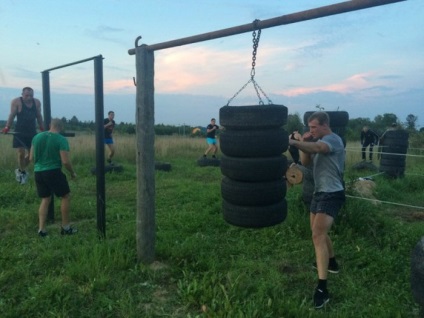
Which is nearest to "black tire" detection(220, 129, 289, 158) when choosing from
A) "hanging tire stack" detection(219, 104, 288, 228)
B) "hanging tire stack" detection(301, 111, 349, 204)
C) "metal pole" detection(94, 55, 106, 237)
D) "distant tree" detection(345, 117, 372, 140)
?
"hanging tire stack" detection(219, 104, 288, 228)

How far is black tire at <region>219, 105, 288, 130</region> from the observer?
398 cm

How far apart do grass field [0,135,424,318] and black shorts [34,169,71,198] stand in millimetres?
600

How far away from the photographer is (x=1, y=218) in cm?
621

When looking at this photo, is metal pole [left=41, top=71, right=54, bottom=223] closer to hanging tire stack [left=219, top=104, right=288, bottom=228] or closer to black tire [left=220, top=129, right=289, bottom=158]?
hanging tire stack [left=219, top=104, right=288, bottom=228]

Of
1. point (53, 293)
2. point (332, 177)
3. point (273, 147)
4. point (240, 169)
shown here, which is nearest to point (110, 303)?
point (53, 293)

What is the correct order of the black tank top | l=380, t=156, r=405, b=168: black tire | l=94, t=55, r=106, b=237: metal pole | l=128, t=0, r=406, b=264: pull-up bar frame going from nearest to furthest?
l=128, t=0, r=406, b=264: pull-up bar frame < l=94, t=55, r=106, b=237: metal pole < the black tank top < l=380, t=156, r=405, b=168: black tire

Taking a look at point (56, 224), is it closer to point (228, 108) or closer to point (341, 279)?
point (228, 108)

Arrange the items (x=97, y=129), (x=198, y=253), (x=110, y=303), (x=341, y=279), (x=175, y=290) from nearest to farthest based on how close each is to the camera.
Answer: (x=110, y=303), (x=175, y=290), (x=341, y=279), (x=198, y=253), (x=97, y=129)

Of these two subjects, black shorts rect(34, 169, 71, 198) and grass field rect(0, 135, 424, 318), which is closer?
grass field rect(0, 135, 424, 318)

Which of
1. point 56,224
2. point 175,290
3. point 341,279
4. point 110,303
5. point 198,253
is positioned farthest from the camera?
point 56,224

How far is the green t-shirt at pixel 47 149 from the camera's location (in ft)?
18.0

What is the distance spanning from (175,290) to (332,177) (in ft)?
6.32

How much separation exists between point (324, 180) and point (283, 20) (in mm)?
1599

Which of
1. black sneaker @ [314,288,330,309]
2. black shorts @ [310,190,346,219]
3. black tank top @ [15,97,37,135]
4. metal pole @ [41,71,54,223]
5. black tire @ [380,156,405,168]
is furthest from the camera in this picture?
black tire @ [380,156,405,168]
